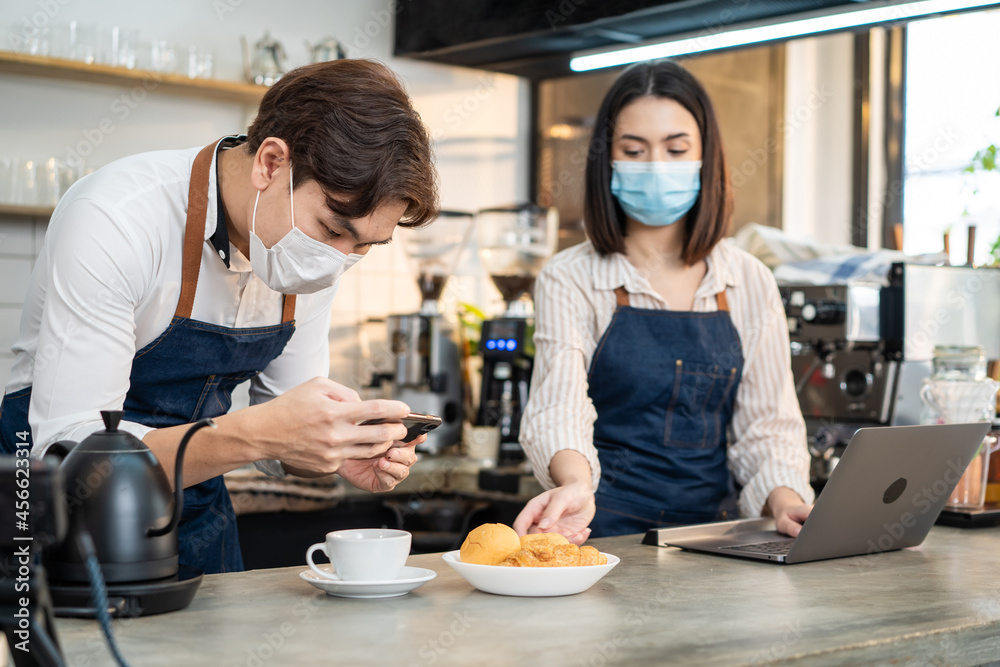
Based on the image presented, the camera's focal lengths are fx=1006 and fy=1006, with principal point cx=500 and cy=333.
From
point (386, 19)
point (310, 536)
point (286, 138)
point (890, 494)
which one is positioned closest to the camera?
point (286, 138)

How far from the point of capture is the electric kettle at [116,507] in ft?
3.45

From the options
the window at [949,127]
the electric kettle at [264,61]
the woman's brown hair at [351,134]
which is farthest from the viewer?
the window at [949,127]

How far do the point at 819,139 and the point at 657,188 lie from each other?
2.82 metres

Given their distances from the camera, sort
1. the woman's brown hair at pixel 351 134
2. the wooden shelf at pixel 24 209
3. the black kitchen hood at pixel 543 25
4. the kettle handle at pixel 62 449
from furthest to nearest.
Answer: the wooden shelf at pixel 24 209, the black kitchen hood at pixel 543 25, the woman's brown hair at pixel 351 134, the kettle handle at pixel 62 449

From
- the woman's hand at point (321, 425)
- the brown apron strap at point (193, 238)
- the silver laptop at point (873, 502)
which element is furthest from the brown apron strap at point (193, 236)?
the silver laptop at point (873, 502)

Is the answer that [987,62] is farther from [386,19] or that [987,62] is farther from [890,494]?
[890,494]

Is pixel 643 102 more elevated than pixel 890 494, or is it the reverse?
pixel 643 102

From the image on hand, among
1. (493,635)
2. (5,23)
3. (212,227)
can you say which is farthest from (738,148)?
(493,635)

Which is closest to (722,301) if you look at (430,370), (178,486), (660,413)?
(660,413)

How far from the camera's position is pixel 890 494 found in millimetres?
1554

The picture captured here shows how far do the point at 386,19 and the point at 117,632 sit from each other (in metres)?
3.45

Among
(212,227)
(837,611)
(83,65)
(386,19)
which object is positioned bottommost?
(837,611)

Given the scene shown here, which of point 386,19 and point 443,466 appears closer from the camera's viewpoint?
point 443,466

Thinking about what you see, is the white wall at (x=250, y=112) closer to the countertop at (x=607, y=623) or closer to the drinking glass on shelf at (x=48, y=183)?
the drinking glass on shelf at (x=48, y=183)
